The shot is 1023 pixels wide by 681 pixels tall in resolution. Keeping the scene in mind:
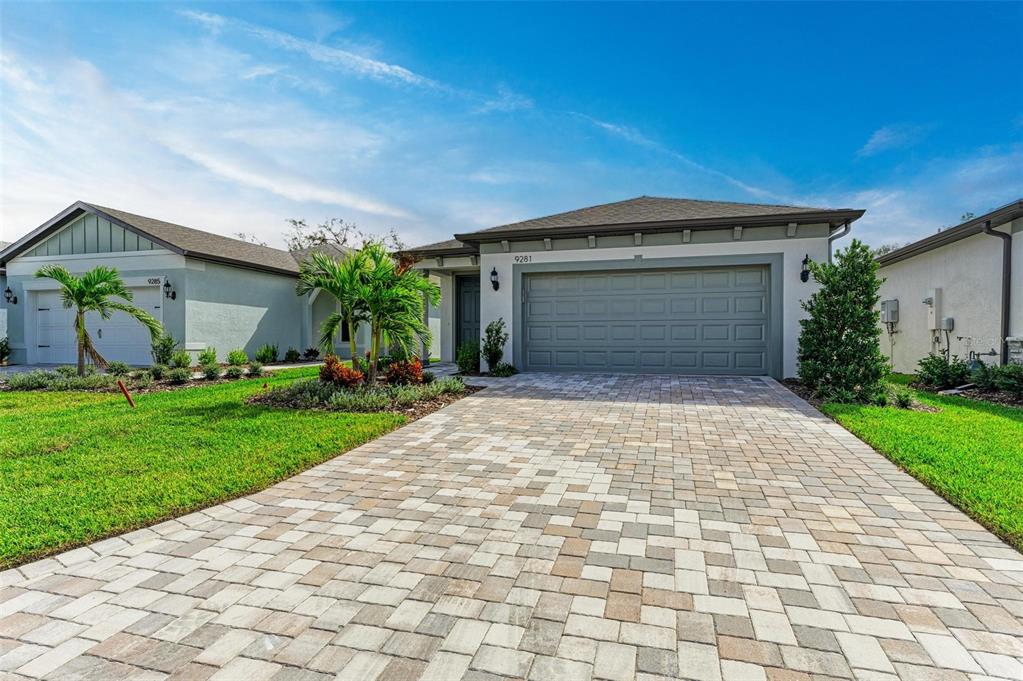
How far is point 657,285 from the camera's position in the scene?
1050 cm

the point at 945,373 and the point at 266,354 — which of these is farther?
the point at 266,354

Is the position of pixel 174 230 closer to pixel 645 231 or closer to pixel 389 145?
pixel 389 145

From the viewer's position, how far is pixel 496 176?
46.8 feet

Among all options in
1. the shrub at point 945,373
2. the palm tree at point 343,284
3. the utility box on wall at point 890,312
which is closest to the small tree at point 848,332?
the shrub at point 945,373

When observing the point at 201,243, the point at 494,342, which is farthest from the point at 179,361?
the point at 494,342

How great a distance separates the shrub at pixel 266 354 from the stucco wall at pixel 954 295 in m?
17.6

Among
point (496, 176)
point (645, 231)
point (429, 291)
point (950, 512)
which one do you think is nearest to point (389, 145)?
point (496, 176)

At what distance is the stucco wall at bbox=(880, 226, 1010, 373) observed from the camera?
8758 millimetres

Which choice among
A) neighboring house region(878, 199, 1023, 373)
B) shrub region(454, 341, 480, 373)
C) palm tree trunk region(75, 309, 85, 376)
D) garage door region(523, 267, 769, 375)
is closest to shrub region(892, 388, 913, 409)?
neighboring house region(878, 199, 1023, 373)

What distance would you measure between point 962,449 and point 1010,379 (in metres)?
4.71

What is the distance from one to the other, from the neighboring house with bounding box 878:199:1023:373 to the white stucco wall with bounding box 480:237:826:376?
2466 mm

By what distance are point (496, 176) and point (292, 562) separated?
13.3 metres

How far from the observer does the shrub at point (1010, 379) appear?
727cm

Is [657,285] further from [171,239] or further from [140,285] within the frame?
[140,285]
